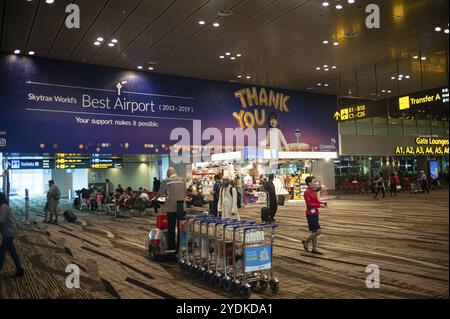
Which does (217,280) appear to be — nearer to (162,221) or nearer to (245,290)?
(245,290)

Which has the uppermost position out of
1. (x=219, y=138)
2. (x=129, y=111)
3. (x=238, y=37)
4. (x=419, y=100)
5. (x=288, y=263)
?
(x=238, y=37)

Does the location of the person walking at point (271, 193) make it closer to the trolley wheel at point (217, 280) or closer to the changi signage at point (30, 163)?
the trolley wheel at point (217, 280)

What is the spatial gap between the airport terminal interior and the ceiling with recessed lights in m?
0.07

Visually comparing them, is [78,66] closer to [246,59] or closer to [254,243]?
[246,59]

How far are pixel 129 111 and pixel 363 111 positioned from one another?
318 inches

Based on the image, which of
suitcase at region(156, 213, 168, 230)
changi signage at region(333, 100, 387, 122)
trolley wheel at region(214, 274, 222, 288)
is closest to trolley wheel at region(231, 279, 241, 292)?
trolley wheel at region(214, 274, 222, 288)

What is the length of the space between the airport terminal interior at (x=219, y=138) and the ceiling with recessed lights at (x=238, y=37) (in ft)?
0.22

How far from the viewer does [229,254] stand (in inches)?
206

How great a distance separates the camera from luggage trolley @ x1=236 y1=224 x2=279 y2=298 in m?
4.81

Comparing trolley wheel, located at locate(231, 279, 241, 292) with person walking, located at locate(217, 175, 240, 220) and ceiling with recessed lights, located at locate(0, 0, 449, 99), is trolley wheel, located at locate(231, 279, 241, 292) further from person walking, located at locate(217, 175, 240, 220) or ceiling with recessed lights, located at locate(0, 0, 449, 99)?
ceiling with recessed lights, located at locate(0, 0, 449, 99)

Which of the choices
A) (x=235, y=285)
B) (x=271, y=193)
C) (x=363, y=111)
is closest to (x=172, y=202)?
(x=235, y=285)

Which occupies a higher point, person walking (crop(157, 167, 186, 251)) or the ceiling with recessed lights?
the ceiling with recessed lights
